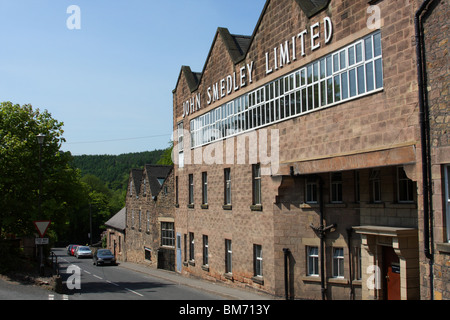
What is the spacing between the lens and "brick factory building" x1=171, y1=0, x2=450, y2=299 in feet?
37.7

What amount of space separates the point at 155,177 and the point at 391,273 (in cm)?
3015

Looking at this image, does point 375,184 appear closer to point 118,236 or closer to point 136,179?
point 136,179

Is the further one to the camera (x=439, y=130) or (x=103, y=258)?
(x=103, y=258)

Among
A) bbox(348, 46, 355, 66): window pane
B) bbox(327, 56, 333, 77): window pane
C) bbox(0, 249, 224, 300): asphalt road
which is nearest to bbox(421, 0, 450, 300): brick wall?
bbox(348, 46, 355, 66): window pane

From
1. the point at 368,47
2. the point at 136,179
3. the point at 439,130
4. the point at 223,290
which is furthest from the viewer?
the point at 136,179

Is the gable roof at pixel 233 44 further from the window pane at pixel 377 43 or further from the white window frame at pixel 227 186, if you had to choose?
the window pane at pixel 377 43

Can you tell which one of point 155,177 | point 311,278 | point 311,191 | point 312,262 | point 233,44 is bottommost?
point 311,278

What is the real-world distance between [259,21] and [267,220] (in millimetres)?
8589

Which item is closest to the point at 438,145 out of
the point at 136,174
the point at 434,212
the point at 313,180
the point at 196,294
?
the point at 434,212

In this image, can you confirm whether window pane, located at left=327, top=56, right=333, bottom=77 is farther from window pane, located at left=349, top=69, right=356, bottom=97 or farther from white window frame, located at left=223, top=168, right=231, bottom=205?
white window frame, located at left=223, top=168, right=231, bottom=205

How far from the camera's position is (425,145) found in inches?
436

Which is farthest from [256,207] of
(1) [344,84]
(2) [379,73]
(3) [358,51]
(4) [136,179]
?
(4) [136,179]

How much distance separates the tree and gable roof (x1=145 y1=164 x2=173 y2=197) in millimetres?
13491

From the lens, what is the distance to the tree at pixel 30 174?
2359 cm
